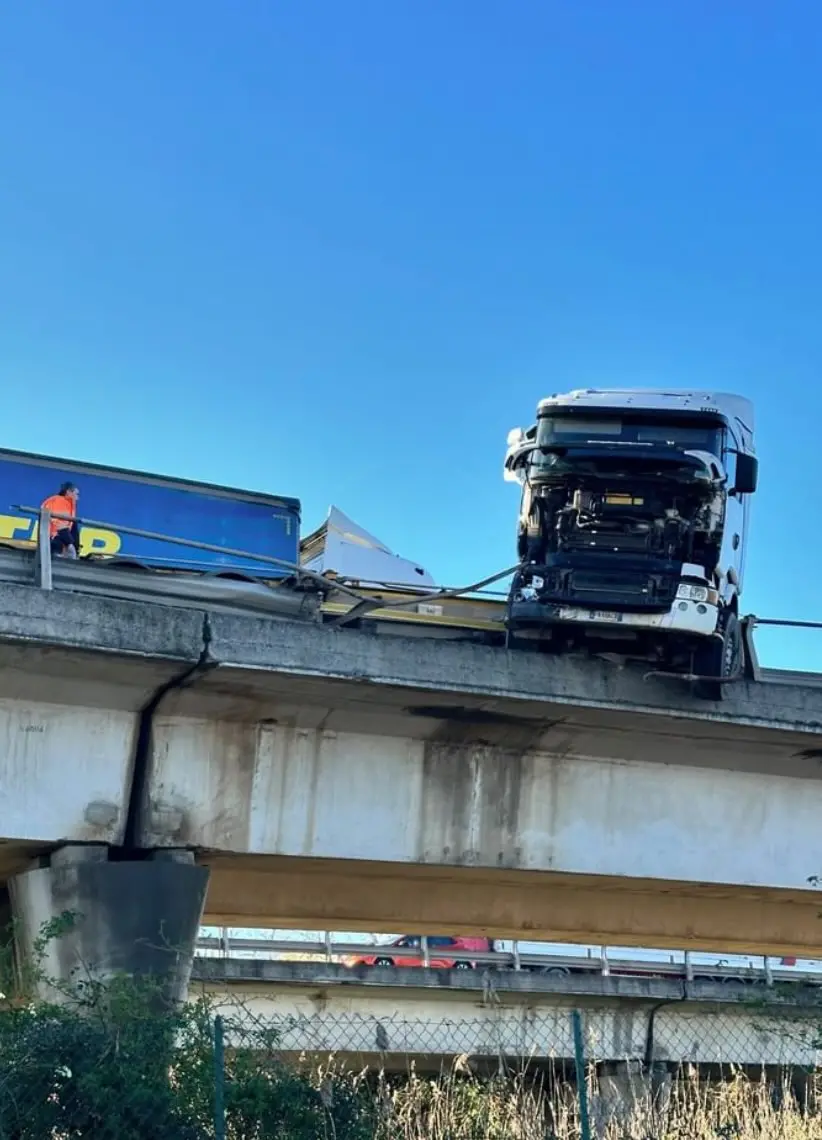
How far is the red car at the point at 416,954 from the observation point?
27.1 meters

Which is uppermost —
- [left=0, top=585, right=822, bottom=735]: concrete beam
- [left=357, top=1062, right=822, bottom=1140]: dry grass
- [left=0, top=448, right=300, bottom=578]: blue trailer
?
[left=0, top=448, right=300, bottom=578]: blue trailer

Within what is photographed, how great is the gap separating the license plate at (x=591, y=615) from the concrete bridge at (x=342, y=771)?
1.35 ft

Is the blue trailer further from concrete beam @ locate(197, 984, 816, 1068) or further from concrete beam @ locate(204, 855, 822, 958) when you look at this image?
concrete beam @ locate(197, 984, 816, 1068)

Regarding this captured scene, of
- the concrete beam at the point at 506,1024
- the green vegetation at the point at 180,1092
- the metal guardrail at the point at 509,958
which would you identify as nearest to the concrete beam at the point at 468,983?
the concrete beam at the point at 506,1024

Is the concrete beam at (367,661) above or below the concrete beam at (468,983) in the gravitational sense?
above

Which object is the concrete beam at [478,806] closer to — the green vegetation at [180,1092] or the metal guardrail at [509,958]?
the green vegetation at [180,1092]

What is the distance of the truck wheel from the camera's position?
1190 cm

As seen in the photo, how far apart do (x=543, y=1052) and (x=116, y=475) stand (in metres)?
13.3

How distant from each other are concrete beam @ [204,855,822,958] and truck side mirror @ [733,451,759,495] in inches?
140

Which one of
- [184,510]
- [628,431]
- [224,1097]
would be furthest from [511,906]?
[224,1097]

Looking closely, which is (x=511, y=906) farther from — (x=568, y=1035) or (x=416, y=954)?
(x=416, y=954)

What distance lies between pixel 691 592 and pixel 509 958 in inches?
709

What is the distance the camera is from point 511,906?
581 inches

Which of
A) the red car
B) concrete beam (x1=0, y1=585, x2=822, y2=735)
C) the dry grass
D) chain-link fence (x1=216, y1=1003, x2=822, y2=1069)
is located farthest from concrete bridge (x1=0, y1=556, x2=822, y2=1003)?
the red car
